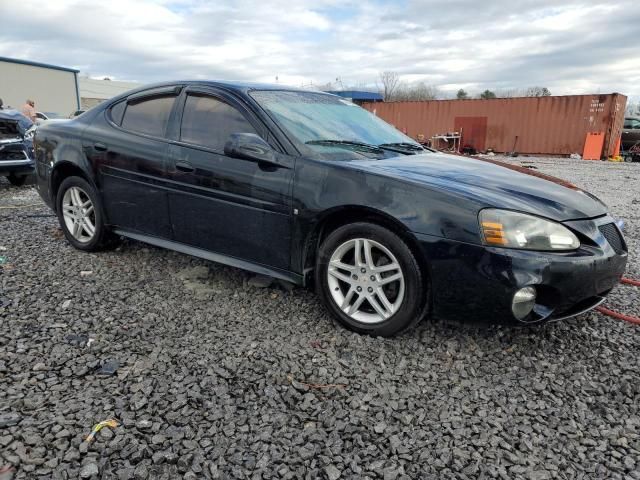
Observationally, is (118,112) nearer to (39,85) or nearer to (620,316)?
(620,316)

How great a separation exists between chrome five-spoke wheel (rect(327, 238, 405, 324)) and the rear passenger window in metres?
2.34

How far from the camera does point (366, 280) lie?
292cm

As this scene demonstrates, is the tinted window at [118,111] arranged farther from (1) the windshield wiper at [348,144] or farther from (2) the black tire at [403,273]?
(2) the black tire at [403,273]

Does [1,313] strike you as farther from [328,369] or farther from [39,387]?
[328,369]

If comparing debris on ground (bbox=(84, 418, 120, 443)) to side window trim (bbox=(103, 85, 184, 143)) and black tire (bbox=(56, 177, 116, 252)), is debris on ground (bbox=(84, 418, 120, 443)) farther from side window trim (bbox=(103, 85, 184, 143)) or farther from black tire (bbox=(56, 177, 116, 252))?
black tire (bbox=(56, 177, 116, 252))

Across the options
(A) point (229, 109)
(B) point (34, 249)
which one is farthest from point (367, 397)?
(B) point (34, 249)

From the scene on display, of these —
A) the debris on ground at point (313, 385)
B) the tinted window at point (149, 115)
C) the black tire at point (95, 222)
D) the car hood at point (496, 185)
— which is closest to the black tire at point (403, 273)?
the car hood at point (496, 185)

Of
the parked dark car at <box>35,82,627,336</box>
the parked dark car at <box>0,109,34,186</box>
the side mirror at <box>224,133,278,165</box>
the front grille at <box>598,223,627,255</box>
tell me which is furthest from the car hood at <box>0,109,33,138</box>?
the front grille at <box>598,223,627,255</box>

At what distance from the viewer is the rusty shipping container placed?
68.7ft

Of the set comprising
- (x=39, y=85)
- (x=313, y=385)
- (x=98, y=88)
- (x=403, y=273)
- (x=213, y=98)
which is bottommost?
(x=313, y=385)

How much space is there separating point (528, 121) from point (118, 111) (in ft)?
71.3

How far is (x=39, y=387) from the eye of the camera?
7.77 ft

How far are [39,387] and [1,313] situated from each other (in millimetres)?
1068

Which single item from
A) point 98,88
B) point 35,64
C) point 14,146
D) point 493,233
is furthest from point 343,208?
point 98,88
